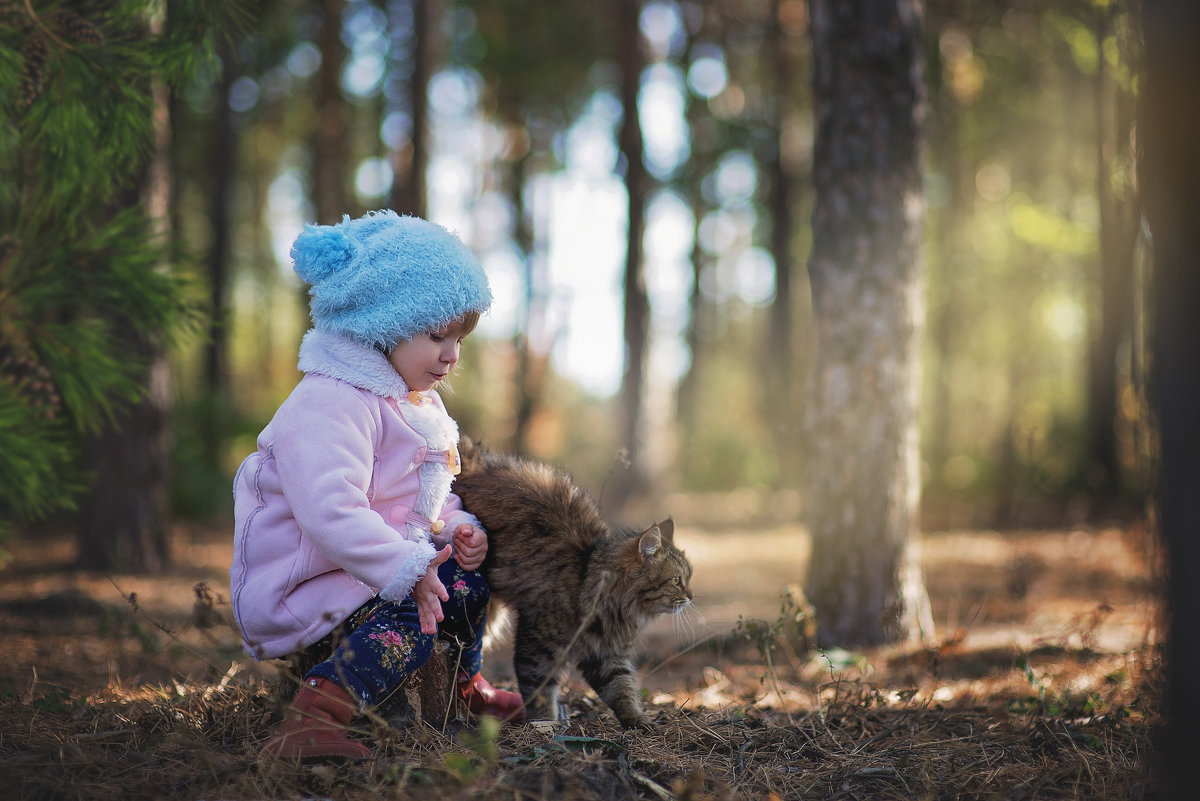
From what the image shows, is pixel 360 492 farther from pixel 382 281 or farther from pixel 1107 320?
pixel 1107 320

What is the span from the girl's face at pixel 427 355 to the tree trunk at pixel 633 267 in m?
10.3

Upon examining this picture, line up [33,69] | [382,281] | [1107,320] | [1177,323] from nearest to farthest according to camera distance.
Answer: [1177,323] < [382,281] < [33,69] < [1107,320]

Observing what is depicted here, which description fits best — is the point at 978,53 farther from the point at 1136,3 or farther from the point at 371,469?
the point at 371,469

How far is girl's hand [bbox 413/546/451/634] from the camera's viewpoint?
2699mm

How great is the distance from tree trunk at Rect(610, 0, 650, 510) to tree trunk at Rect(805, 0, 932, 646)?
Answer: 821cm

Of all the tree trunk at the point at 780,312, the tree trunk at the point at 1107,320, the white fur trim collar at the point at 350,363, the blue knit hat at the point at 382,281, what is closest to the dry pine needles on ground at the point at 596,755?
the white fur trim collar at the point at 350,363

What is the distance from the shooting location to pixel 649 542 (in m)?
3.21

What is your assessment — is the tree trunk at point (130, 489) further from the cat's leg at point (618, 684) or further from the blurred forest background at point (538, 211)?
the cat's leg at point (618, 684)

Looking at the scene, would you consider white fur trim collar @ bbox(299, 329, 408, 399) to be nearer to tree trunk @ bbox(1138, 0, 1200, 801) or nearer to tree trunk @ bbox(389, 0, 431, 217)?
tree trunk @ bbox(1138, 0, 1200, 801)

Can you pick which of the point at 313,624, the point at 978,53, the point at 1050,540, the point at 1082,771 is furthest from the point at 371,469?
the point at 978,53

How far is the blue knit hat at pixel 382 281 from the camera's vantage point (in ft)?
9.37

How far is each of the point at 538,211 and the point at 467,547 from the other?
2030cm

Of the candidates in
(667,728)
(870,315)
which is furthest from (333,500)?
(870,315)

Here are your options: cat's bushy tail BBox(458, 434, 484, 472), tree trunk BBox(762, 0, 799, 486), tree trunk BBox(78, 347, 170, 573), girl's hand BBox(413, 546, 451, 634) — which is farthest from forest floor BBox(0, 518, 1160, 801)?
tree trunk BBox(762, 0, 799, 486)
